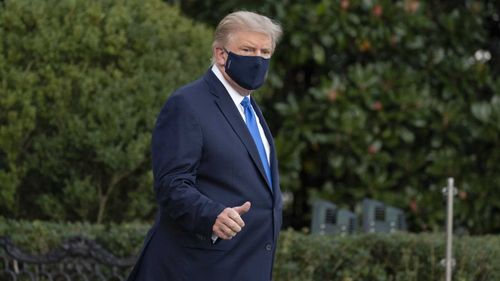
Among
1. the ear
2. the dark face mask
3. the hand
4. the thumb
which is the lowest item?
the hand

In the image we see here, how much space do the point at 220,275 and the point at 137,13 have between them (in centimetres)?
424

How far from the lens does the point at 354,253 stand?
21.6 feet

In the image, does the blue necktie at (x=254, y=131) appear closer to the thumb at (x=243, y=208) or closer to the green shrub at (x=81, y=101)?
the thumb at (x=243, y=208)

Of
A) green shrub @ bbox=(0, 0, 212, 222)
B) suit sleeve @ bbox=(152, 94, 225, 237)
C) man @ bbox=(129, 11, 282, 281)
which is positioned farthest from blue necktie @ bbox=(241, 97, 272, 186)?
green shrub @ bbox=(0, 0, 212, 222)

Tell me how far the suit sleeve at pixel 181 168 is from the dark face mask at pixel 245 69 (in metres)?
0.21

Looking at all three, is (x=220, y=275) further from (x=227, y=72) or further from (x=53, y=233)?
(x=53, y=233)

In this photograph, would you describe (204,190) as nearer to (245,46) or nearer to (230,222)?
(230,222)

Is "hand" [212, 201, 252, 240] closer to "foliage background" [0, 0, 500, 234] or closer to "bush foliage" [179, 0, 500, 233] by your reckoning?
"foliage background" [0, 0, 500, 234]

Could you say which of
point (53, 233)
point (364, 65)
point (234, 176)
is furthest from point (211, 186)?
point (364, 65)

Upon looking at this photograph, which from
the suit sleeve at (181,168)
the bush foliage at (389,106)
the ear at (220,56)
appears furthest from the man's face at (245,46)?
the bush foliage at (389,106)

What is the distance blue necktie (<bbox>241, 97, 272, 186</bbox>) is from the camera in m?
3.79

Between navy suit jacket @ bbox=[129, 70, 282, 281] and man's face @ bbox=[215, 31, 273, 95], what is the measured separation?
0.29 ft

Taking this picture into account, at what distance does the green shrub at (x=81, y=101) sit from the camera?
7.17m

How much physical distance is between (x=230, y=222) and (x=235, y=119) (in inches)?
16.1
